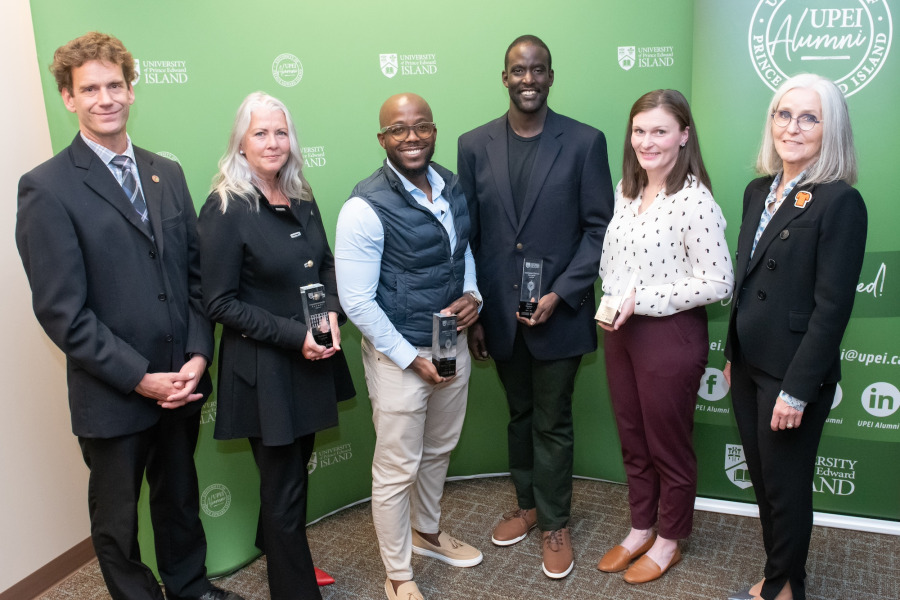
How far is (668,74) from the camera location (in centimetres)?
332

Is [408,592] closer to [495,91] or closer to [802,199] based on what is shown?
[802,199]

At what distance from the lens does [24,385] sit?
286 centimetres

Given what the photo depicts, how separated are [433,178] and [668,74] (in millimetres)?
1388

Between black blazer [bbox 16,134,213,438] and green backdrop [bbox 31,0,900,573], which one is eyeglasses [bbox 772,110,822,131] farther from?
black blazer [bbox 16,134,213,438]

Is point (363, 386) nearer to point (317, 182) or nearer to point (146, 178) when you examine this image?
point (317, 182)

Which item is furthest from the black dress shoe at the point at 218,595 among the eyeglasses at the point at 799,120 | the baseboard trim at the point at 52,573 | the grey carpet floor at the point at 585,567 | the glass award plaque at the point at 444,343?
the eyeglasses at the point at 799,120

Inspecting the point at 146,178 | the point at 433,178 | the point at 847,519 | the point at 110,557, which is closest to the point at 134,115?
the point at 146,178

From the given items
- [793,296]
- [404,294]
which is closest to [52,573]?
[404,294]

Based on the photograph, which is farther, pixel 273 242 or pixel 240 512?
pixel 240 512

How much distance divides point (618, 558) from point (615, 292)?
3.77 ft

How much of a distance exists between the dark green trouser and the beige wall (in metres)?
1.88

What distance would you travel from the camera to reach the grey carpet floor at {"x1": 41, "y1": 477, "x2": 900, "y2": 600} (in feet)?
9.39

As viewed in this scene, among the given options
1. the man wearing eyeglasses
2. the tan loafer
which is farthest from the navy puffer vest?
the tan loafer

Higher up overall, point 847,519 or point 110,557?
point 110,557
